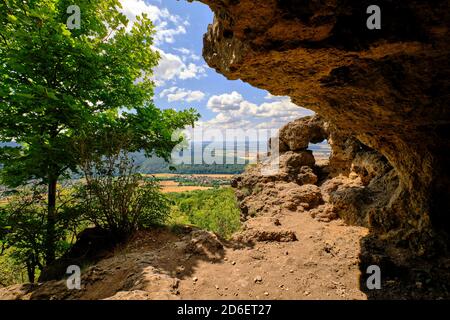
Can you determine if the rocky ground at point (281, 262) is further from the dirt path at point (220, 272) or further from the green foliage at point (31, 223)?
the green foliage at point (31, 223)

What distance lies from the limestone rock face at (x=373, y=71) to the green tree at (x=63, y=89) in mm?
3301

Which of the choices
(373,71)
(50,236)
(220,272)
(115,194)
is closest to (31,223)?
(50,236)

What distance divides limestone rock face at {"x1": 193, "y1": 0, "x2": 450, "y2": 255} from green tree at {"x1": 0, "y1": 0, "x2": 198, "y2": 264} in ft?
10.8

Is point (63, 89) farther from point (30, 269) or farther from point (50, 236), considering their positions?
point (30, 269)

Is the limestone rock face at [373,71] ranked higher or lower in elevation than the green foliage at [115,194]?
higher

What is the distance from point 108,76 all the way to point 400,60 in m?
7.04

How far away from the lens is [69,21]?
6.18m

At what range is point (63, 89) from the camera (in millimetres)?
6070

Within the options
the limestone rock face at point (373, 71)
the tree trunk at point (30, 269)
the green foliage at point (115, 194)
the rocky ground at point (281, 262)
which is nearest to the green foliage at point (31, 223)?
the tree trunk at point (30, 269)

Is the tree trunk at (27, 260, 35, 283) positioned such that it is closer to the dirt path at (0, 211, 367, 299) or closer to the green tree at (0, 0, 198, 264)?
the green tree at (0, 0, 198, 264)

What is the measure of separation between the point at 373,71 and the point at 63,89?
23.9 feet

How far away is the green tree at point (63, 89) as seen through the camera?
506 centimetres

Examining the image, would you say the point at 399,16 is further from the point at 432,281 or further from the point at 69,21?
the point at 69,21

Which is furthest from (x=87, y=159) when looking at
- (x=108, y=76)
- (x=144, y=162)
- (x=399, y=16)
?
Answer: (x=399, y=16)
